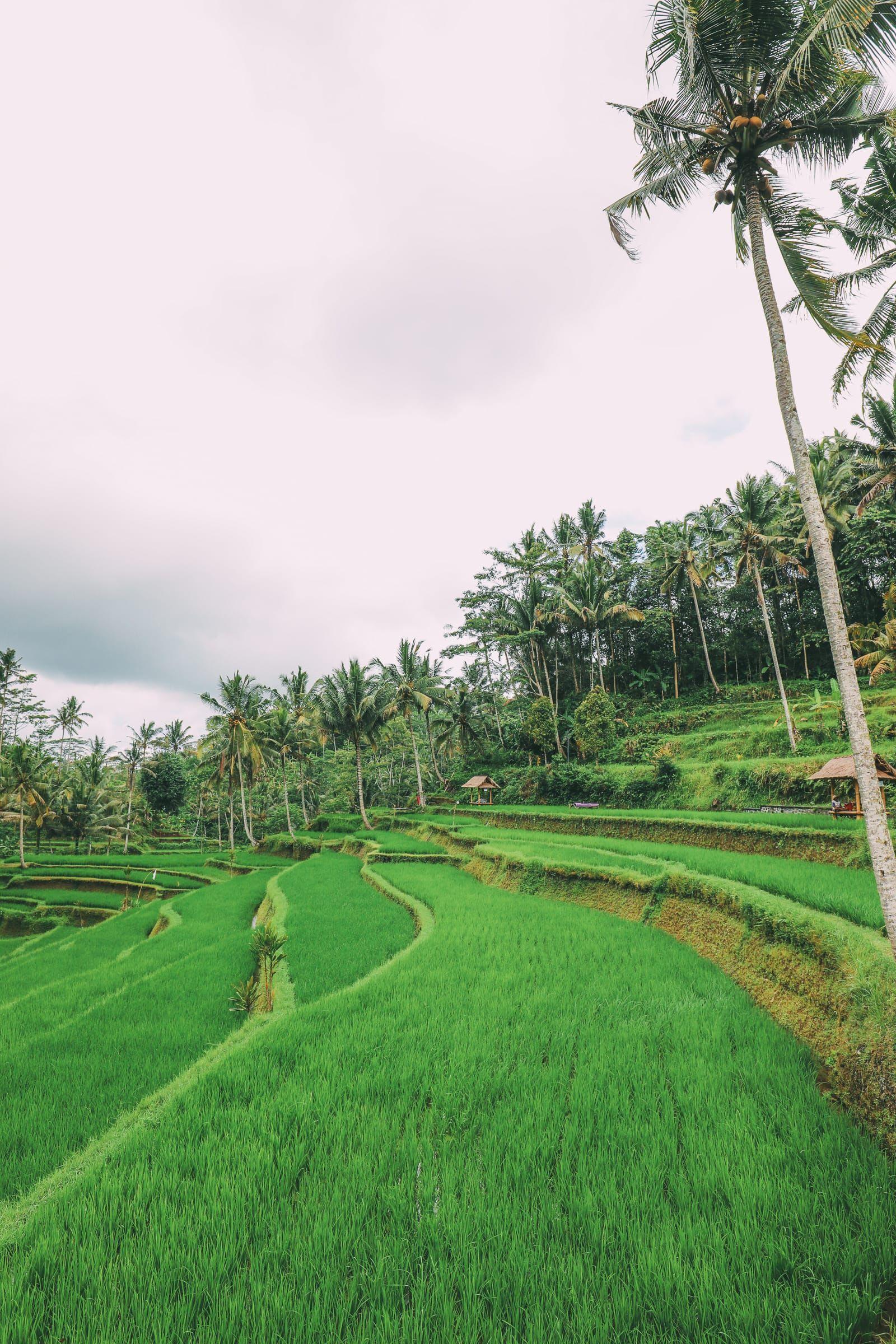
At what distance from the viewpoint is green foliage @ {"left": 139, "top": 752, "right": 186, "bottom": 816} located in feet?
142

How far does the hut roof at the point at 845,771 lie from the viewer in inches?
410

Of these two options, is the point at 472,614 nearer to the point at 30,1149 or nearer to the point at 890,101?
the point at 890,101

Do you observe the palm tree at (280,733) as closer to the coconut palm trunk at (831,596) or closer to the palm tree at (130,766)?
the palm tree at (130,766)

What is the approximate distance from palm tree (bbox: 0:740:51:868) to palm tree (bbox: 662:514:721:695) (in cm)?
3628

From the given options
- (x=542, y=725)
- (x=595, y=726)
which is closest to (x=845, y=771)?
(x=595, y=726)

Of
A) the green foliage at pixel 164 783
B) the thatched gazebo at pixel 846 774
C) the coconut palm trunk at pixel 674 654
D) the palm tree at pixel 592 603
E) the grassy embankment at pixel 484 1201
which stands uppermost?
the palm tree at pixel 592 603

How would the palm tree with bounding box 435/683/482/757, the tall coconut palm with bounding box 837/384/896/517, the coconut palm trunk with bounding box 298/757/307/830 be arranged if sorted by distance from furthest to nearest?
1. the coconut palm trunk with bounding box 298/757/307/830
2. the palm tree with bounding box 435/683/482/757
3. the tall coconut palm with bounding box 837/384/896/517

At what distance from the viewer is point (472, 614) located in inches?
1522

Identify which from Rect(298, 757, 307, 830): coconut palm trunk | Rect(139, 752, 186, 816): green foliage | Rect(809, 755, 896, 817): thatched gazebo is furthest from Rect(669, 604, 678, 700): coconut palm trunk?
Rect(139, 752, 186, 816): green foliage

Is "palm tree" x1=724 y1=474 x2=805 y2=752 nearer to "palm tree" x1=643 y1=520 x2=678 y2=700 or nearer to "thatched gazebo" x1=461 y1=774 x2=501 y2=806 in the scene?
"palm tree" x1=643 y1=520 x2=678 y2=700

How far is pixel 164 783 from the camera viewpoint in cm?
4397

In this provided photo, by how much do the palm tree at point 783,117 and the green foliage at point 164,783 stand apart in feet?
151

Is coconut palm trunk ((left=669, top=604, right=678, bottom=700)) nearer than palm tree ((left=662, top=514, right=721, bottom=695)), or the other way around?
palm tree ((left=662, top=514, right=721, bottom=695))

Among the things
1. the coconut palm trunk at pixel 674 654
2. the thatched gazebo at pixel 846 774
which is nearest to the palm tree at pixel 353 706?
the coconut palm trunk at pixel 674 654
